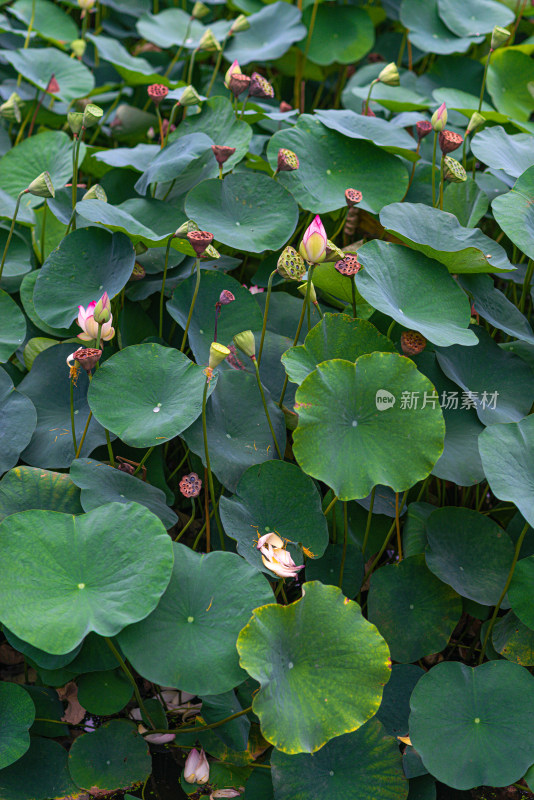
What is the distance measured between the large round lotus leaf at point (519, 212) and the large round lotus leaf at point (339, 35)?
1178 millimetres

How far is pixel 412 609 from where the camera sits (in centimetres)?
121

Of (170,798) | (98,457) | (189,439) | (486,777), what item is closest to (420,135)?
(189,439)

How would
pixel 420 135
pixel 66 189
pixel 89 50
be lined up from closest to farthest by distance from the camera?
pixel 420 135 → pixel 66 189 → pixel 89 50

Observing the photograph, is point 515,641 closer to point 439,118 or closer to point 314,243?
point 314,243

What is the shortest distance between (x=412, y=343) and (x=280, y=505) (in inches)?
15.7

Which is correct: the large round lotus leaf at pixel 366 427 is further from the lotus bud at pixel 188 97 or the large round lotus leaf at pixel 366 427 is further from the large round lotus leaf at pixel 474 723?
the lotus bud at pixel 188 97

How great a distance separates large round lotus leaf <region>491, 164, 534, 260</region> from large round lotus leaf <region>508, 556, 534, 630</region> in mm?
596

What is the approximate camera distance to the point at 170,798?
116 cm

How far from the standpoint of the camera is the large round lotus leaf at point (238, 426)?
1235 mm

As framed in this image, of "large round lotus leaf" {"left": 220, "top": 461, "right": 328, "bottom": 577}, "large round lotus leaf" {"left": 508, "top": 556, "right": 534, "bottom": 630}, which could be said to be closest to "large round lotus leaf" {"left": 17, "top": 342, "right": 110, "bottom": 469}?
"large round lotus leaf" {"left": 220, "top": 461, "right": 328, "bottom": 577}

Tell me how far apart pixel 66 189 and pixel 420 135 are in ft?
2.83

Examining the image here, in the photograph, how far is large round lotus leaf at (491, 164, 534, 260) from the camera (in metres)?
1.33

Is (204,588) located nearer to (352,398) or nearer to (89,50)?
(352,398)

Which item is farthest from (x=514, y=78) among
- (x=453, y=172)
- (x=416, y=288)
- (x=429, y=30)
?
(x=416, y=288)
